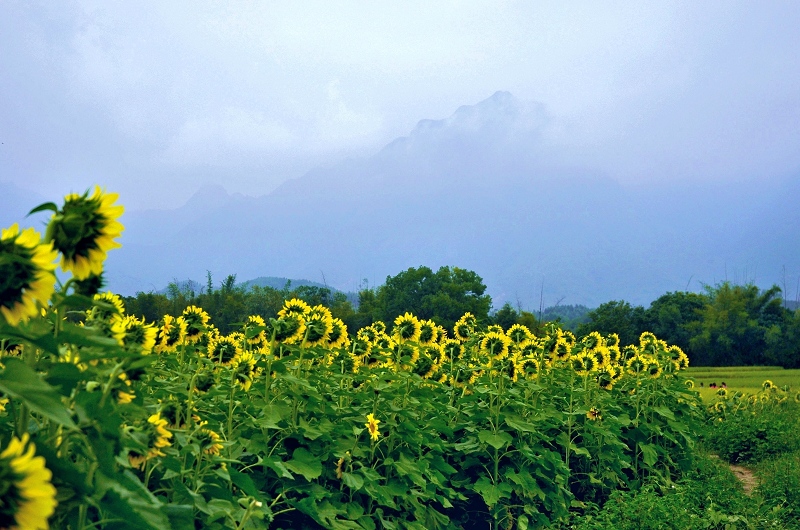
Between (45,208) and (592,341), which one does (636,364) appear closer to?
(592,341)

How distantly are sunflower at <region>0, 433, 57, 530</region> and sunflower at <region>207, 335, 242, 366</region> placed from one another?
2.79 meters

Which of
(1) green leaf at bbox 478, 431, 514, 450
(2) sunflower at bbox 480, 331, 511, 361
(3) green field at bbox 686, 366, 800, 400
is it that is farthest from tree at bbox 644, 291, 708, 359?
(1) green leaf at bbox 478, 431, 514, 450

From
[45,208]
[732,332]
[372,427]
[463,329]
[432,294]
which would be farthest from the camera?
[732,332]

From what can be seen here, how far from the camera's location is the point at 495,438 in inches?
195

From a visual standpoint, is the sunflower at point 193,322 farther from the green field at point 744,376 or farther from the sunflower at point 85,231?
the green field at point 744,376

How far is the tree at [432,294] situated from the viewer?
1020 inches

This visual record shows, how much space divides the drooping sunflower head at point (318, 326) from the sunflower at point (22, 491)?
284cm

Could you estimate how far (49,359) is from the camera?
6.09 feet

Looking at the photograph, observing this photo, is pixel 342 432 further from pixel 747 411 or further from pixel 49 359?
pixel 747 411

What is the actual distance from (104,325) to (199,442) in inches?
28.9

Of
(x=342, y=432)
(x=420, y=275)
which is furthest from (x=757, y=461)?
(x=420, y=275)

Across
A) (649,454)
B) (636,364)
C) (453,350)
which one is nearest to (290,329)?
(453,350)

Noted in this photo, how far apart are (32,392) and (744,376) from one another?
82.4 feet

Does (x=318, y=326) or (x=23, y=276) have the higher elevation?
(x=318, y=326)
